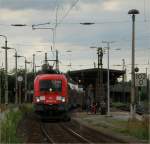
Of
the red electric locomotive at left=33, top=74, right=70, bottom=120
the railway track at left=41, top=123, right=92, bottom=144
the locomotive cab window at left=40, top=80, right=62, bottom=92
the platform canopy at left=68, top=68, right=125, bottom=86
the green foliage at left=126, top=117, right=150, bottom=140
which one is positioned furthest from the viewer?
the platform canopy at left=68, top=68, right=125, bottom=86

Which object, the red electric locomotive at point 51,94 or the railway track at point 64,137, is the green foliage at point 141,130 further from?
the red electric locomotive at point 51,94

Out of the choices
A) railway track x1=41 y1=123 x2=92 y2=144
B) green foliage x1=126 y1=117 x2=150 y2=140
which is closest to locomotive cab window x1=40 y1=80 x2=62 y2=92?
railway track x1=41 y1=123 x2=92 y2=144

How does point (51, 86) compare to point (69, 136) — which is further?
point (51, 86)

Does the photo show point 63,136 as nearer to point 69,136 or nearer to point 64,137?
point 69,136

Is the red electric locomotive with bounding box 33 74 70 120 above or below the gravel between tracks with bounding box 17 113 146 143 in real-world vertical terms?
above

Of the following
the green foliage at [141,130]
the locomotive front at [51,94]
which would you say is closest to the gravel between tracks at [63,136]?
the green foliage at [141,130]

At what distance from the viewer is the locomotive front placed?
43.9 metres

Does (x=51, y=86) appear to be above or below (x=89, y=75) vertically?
below

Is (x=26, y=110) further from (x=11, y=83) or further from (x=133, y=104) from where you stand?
(x=11, y=83)

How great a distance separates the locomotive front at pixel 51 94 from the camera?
43906 millimetres

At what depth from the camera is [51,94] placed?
146ft

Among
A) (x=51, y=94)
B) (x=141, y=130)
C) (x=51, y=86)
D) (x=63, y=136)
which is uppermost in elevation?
(x=51, y=86)

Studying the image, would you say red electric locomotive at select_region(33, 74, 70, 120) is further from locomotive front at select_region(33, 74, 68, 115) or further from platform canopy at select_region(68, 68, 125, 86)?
platform canopy at select_region(68, 68, 125, 86)

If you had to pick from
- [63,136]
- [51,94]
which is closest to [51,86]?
[51,94]
